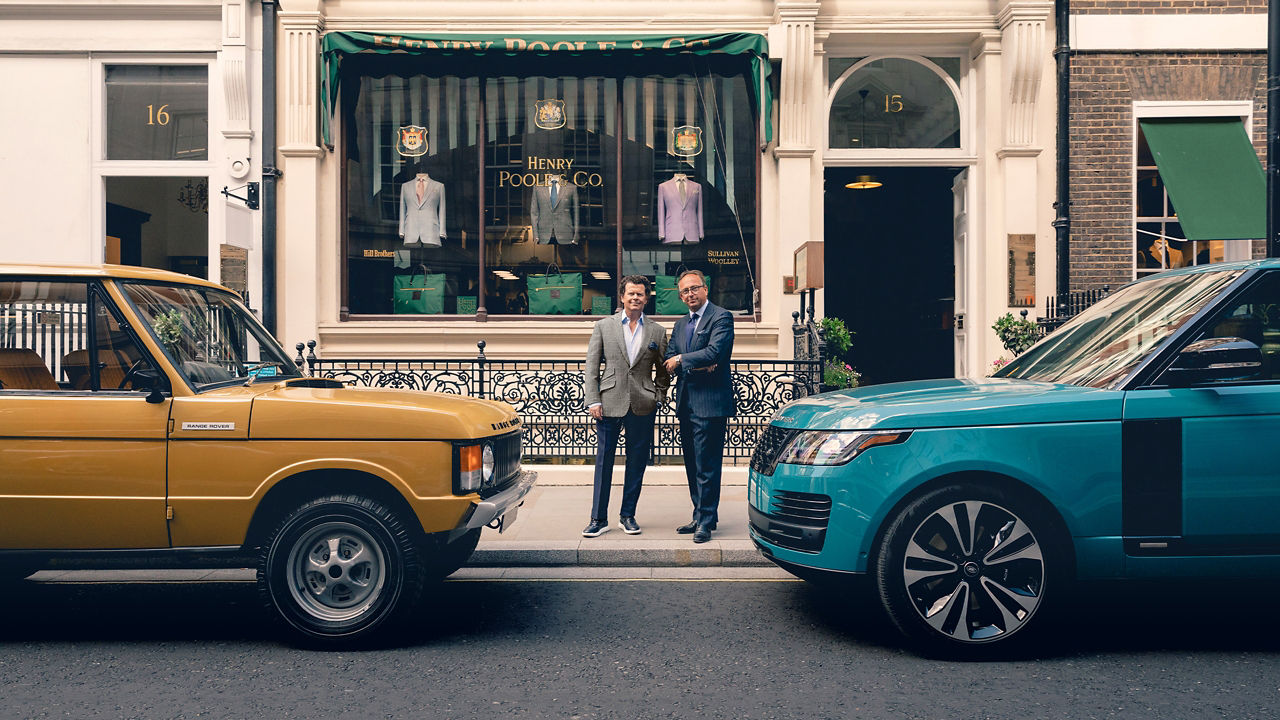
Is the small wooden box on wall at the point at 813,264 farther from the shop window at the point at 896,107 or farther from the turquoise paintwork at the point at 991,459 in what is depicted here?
the turquoise paintwork at the point at 991,459

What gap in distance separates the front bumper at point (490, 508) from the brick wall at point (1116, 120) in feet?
30.4

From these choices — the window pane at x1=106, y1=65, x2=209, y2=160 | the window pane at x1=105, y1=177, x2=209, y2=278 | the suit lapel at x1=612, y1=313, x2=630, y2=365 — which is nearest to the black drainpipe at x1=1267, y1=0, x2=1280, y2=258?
the suit lapel at x1=612, y1=313, x2=630, y2=365

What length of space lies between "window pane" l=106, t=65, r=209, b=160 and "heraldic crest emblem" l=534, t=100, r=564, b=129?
166 inches

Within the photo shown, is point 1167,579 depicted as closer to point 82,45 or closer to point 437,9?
point 437,9

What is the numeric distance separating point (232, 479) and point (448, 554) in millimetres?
1133

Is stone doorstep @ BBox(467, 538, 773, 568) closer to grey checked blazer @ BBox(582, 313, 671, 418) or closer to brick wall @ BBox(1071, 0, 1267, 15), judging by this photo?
grey checked blazer @ BBox(582, 313, 671, 418)

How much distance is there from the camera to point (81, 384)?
16.6 ft

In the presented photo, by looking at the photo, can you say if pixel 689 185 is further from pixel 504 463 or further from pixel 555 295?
pixel 504 463

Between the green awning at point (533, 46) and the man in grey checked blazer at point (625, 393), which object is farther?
the green awning at point (533, 46)

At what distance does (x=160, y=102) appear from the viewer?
12891 millimetres

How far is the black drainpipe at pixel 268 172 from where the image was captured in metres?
12.4

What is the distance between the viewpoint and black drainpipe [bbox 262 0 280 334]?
40.6 ft

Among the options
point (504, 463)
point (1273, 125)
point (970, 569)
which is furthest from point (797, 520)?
point (1273, 125)

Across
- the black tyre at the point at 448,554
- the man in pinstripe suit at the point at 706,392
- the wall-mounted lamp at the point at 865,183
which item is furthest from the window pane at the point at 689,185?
the black tyre at the point at 448,554
